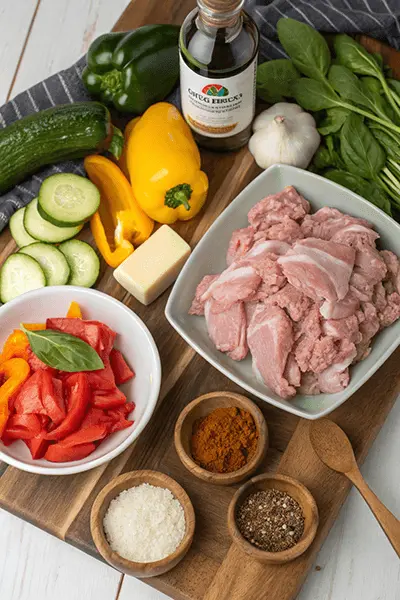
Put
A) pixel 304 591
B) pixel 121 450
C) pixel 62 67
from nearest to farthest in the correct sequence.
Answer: pixel 121 450
pixel 304 591
pixel 62 67

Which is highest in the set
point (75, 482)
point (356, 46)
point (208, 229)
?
point (356, 46)

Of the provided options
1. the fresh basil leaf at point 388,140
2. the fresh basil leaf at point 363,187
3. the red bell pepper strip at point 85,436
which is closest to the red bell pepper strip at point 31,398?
the red bell pepper strip at point 85,436

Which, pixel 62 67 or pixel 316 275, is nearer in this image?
pixel 316 275

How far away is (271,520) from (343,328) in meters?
0.69

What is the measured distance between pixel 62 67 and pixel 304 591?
2.62 metres

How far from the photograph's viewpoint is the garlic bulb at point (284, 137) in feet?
11.0

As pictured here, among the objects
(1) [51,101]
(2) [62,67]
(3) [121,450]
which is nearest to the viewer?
(3) [121,450]

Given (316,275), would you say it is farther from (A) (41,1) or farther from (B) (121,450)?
(A) (41,1)

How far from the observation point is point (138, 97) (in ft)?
11.6

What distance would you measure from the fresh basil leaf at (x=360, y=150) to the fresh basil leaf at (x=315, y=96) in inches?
5.1

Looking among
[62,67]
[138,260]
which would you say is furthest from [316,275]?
[62,67]

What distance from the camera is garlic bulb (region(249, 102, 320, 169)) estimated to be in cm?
335

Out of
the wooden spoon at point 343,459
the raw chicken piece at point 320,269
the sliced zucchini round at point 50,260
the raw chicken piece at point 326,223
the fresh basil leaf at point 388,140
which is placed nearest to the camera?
the wooden spoon at point 343,459

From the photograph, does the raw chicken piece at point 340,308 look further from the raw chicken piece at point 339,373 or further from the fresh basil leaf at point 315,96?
the fresh basil leaf at point 315,96
